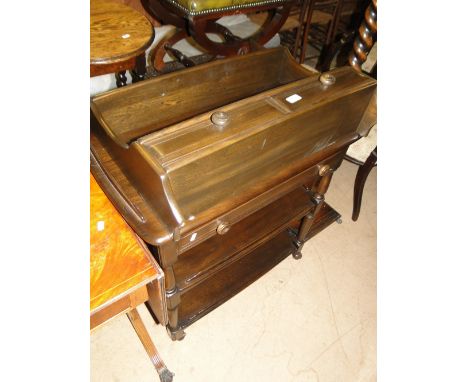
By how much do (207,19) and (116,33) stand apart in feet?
1.97

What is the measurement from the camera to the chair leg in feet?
5.92

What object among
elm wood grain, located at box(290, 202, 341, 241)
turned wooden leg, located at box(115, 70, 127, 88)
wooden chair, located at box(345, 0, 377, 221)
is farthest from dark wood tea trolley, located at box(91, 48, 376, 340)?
turned wooden leg, located at box(115, 70, 127, 88)

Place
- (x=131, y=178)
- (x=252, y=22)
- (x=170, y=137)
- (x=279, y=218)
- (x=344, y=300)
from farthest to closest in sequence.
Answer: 1. (x=252, y=22)
2. (x=344, y=300)
3. (x=279, y=218)
4. (x=131, y=178)
5. (x=170, y=137)

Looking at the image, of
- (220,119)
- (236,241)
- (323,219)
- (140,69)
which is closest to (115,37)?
(140,69)

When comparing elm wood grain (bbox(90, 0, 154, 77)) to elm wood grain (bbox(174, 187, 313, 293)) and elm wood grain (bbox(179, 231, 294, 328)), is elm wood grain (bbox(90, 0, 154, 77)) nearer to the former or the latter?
elm wood grain (bbox(174, 187, 313, 293))

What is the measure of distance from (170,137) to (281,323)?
1.22m

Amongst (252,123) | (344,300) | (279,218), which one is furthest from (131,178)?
(344,300)

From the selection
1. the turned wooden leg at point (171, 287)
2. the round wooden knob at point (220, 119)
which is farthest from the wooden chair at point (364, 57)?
the turned wooden leg at point (171, 287)

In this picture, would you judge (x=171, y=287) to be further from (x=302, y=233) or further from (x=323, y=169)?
(x=302, y=233)

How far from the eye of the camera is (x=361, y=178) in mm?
1922

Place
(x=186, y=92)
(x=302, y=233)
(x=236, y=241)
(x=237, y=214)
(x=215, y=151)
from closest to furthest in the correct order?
(x=215, y=151) < (x=237, y=214) < (x=186, y=92) < (x=236, y=241) < (x=302, y=233)

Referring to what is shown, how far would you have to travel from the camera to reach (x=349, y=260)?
191cm

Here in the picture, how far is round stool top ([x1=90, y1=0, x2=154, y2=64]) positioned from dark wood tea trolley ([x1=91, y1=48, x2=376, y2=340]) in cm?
52

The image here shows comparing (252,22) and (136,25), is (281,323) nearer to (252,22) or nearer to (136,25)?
(136,25)
